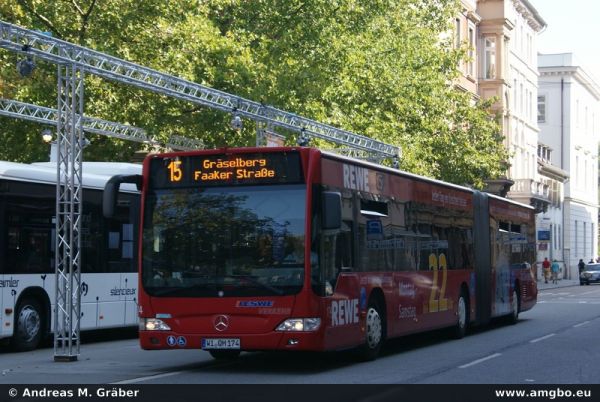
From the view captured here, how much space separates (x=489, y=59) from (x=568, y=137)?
91.4 feet

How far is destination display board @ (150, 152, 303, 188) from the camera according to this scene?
619 inches

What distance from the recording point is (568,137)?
3944 inches

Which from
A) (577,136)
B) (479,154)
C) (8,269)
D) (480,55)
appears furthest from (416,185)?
(577,136)

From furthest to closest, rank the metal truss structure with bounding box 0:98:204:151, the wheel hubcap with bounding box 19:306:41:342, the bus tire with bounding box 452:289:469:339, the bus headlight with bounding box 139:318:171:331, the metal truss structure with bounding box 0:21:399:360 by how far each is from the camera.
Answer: the metal truss structure with bounding box 0:98:204:151, the bus tire with bounding box 452:289:469:339, the wheel hubcap with bounding box 19:306:41:342, the metal truss structure with bounding box 0:21:399:360, the bus headlight with bounding box 139:318:171:331

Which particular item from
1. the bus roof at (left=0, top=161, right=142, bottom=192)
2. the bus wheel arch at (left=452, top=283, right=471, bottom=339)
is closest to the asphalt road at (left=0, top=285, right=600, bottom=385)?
the bus wheel arch at (left=452, top=283, right=471, bottom=339)

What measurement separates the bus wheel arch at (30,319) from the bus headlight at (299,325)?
21.6 ft

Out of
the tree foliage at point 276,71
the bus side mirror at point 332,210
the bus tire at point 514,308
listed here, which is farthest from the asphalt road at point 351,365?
the tree foliage at point 276,71

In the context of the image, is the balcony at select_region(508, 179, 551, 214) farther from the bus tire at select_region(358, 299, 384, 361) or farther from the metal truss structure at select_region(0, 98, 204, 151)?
the bus tire at select_region(358, 299, 384, 361)

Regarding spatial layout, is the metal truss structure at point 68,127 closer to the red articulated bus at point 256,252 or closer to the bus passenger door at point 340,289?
the red articulated bus at point 256,252

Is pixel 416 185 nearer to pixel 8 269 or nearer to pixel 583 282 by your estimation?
pixel 8 269

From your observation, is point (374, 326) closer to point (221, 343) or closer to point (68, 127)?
point (221, 343)

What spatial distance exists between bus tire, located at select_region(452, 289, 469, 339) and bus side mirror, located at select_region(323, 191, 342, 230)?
27.1 feet

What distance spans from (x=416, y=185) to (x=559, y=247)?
74.2m

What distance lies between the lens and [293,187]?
1562 cm
